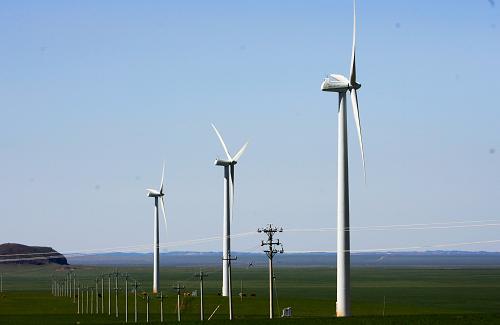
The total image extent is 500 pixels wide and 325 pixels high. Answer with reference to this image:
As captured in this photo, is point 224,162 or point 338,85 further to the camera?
point 224,162

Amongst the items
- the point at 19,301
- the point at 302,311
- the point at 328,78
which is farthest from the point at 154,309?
the point at 328,78

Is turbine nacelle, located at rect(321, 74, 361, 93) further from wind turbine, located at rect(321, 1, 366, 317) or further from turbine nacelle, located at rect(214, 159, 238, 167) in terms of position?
turbine nacelle, located at rect(214, 159, 238, 167)

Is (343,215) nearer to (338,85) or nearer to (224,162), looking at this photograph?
(338,85)

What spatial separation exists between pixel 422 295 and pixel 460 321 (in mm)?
107813

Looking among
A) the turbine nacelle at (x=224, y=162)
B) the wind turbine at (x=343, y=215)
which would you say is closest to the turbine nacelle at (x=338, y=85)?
the wind turbine at (x=343, y=215)

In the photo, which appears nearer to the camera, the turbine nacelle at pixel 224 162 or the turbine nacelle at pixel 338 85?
the turbine nacelle at pixel 338 85

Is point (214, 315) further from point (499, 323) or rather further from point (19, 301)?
point (19, 301)

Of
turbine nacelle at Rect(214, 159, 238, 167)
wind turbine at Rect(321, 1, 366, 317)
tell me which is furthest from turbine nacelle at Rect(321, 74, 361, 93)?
turbine nacelle at Rect(214, 159, 238, 167)

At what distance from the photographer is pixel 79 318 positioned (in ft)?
342

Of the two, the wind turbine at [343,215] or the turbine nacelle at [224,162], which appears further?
the turbine nacelle at [224,162]

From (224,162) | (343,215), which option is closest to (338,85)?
(343,215)

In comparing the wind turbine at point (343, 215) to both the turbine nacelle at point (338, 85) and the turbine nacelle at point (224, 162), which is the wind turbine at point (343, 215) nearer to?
the turbine nacelle at point (338, 85)

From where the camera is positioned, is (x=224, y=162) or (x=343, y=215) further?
(x=224, y=162)

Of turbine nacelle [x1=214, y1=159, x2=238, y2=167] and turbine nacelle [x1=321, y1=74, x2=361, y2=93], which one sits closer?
turbine nacelle [x1=321, y1=74, x2=361, y2=93]
